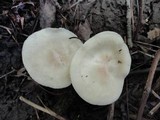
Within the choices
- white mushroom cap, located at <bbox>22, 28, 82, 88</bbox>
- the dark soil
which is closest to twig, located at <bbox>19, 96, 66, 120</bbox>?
the dark soil

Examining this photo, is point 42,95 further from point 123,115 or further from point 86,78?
point 123,115

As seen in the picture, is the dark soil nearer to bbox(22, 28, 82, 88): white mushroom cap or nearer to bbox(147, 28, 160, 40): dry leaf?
bbox(147, 28, 160, 40): dry leaf

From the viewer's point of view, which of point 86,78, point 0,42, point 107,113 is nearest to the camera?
point 86,78

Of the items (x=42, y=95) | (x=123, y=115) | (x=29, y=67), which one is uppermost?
(x=29, y=67)

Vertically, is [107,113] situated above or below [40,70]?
below

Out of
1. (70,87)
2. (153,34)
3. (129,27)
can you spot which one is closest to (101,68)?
(70,87)

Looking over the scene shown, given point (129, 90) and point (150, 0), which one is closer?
point (129, 90)

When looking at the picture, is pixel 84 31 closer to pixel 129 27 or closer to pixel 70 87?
pixel 129 27

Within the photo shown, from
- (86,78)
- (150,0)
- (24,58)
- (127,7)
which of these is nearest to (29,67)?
(24,58)
